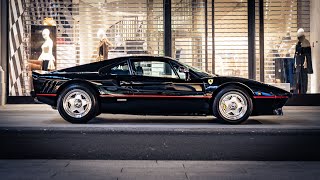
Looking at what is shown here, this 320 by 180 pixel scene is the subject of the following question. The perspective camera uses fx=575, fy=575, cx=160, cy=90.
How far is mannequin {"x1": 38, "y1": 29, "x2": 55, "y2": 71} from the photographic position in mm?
13602

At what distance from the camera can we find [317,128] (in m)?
7.51

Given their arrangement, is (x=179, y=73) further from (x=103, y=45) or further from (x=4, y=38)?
(x=4, y=38)

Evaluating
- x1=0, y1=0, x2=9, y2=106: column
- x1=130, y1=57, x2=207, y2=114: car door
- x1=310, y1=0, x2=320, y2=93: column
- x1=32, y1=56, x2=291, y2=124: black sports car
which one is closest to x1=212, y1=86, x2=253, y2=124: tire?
x1=32, y1=56, x2=291, y2=124: black sports car

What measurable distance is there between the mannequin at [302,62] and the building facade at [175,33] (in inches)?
4.1

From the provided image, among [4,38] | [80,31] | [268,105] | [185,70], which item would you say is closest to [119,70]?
[185,70]

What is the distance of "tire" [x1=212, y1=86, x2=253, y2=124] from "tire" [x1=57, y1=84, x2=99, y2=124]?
72.0 inches

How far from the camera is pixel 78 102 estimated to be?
8.59 metres

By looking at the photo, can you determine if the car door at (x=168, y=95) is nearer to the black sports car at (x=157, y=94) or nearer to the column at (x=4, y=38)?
the black sports car at (x=157, y=94)

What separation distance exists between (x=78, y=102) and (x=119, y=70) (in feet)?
2.76

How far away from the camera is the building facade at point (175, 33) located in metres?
13.5

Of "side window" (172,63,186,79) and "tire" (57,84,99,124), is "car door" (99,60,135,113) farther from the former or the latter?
"side window" (172,63,186,79)

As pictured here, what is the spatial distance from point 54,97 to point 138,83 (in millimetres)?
1287

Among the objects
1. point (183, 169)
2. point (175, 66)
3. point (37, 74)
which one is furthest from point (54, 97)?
point (183, 169)

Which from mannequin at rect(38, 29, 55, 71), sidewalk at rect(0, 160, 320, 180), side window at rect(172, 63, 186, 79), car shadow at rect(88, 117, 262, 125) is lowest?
sidewalk at rect(0, 160, 320, 180)
